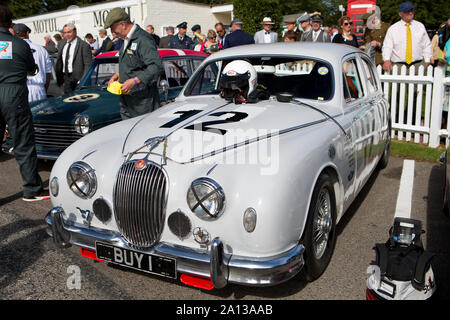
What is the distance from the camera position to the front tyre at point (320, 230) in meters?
2.92

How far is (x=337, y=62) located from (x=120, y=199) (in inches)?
95.2

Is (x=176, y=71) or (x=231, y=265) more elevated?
(x=176, y=71)

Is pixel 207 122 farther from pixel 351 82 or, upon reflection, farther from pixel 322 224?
pixel 351 82

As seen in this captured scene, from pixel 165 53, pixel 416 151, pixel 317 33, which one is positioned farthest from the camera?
pixel 317 33

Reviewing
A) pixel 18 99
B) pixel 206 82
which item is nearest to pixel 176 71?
pixel 206 82

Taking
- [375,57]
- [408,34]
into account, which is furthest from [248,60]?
[375,57]

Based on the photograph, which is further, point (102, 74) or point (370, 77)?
point (102, 74)

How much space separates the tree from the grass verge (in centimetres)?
1061

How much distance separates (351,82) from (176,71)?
130 inches

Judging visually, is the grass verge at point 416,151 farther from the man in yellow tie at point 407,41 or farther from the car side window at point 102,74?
the car side window at point 102,74

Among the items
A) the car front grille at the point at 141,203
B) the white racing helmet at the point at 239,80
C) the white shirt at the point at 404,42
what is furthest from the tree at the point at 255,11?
the car front grille at the point at 141,203

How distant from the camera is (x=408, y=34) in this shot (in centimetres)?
771

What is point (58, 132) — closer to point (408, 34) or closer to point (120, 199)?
point (120, 199)

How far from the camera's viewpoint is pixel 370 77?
5.09 metres
